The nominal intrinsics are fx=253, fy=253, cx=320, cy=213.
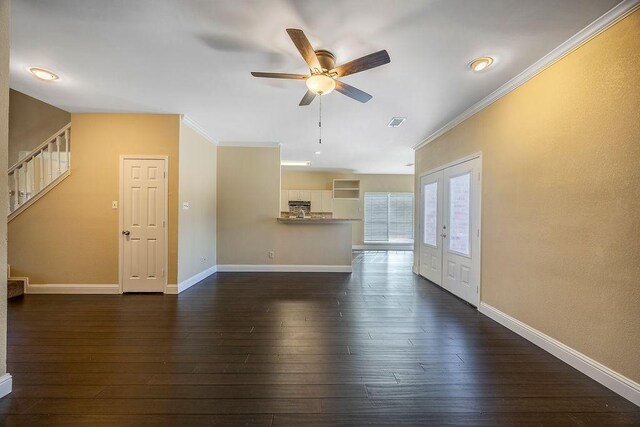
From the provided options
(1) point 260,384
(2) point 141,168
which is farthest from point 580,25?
(2) point 141,168

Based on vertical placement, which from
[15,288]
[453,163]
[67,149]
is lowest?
[15,288]

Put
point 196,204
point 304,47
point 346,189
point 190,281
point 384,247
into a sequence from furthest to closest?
1. point 384,247
2. point 346,189
3. point 196,204
4. point 190,281
5. point 304,47

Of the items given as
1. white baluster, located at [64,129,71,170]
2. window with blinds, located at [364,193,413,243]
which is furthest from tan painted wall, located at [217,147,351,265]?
window with blinds, located at [364,193,413,243]

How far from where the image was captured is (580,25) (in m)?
1.95

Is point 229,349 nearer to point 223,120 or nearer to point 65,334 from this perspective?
point 65,334

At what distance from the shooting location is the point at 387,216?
901cm

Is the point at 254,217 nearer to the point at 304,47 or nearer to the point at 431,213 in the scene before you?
the point at 431,213

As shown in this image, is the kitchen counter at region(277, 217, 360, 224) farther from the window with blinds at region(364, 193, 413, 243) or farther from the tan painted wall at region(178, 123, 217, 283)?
the window with blinds at region(364, 193, 413, 243)

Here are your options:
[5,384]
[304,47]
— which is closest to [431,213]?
[304,47]

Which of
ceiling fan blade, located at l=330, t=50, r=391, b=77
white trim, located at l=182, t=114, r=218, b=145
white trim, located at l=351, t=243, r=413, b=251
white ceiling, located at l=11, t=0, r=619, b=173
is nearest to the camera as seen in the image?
white ceiling, located at l=11, t=0, r=619, b=173

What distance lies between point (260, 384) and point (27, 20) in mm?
3320

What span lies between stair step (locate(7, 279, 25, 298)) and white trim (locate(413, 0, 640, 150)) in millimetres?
6857

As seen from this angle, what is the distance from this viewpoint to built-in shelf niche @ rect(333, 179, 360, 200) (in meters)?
8.80

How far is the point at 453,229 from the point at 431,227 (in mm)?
762
